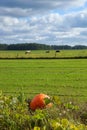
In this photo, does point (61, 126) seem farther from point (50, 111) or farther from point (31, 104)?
point (31, 104)

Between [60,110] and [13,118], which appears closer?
[13,118]

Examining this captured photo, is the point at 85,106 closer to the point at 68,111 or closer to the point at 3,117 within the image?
the point at 68,111

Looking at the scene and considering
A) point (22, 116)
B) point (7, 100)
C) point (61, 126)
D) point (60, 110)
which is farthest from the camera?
point (7, 100)

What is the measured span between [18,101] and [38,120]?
4.56 ft

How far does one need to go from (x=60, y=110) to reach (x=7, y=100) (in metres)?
0.97

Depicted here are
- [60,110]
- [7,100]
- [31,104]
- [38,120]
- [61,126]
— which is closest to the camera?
[61,126]

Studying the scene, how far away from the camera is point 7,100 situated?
237 inches

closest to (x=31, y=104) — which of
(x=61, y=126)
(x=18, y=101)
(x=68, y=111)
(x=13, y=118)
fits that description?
(x=18, y=101)

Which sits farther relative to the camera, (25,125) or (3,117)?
(3,117)

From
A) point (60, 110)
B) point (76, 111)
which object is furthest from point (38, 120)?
point (76, 111)

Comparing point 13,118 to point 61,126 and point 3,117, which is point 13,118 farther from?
point 61,126

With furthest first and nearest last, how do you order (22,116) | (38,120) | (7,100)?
(7,100) < (22,116) < (38,120)

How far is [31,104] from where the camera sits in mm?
6809

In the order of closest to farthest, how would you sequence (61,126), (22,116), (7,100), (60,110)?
(61,126), (22,116), (60,110), (7,100)
